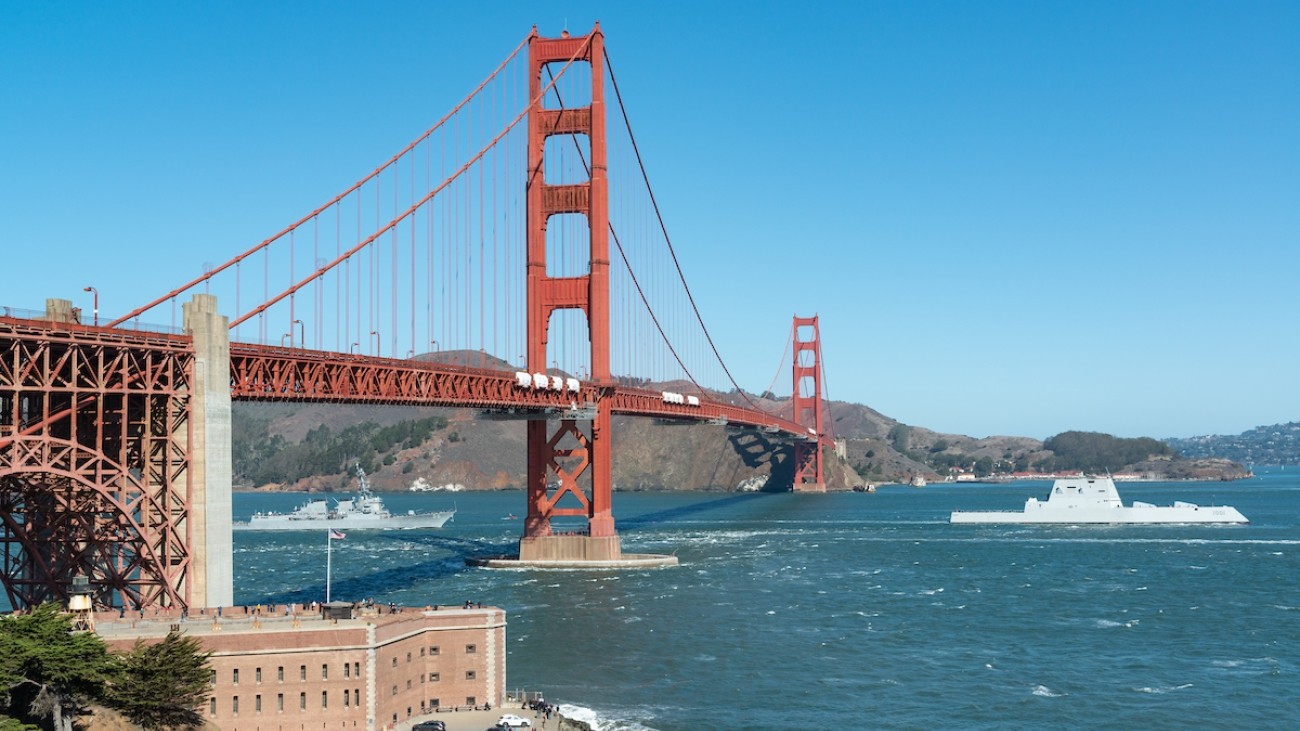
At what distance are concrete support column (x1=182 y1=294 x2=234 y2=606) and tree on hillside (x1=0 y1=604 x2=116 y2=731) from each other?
30.1 feet

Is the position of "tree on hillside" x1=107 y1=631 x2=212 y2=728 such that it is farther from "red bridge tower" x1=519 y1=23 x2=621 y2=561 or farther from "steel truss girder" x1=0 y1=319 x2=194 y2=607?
"red bridge tower" x1=519 y1=23 x2=621 y2=561

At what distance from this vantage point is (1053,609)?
61688mm

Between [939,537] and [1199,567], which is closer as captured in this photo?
[1199,567]

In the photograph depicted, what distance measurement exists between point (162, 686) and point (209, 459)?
35.6 feet

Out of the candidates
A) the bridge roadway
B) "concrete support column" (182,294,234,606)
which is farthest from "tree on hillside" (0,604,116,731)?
the bridge roadway

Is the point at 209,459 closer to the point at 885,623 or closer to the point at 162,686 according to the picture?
the point at 162,686

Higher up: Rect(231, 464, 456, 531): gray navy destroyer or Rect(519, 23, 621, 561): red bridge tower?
Rect(519, 23, 621, 561): red bridge tower

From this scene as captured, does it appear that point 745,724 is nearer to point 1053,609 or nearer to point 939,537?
point 1053,609

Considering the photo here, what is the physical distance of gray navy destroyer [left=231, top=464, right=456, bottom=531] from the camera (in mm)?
126344

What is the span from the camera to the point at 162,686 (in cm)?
3312

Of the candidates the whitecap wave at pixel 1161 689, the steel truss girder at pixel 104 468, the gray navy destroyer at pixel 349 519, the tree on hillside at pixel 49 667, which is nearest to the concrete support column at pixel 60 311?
the steel truss girder at pixel 104 468

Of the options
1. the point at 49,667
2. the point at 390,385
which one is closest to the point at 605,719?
the point at 49,667

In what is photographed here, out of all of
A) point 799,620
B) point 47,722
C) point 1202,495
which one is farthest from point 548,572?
point 1202,495

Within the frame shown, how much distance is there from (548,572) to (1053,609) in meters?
28.2
